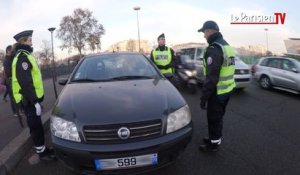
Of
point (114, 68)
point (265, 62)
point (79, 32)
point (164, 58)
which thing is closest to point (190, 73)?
point (164, 58)

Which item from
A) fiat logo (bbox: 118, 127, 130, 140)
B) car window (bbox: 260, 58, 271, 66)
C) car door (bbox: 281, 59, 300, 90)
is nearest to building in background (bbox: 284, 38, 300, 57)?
car window (bbox: 260, 58, 271, 66)

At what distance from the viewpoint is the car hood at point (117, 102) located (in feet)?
10.7

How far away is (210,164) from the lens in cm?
403

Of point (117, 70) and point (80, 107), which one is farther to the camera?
point (117, 70)

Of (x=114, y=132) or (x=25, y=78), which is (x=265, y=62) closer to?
(x=25, y=78)

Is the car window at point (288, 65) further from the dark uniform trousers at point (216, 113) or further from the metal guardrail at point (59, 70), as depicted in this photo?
the metal guardrail at point (59, 70)

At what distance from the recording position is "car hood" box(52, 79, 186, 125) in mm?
3266

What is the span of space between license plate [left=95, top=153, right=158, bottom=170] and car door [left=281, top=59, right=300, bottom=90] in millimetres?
8137

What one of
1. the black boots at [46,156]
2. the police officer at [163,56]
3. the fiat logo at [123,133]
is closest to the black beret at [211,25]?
the fiat logo at [123,133]

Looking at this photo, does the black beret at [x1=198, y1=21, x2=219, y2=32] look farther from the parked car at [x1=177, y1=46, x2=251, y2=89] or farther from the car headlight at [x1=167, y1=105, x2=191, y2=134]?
the parked car at [x1=177, y1=46, x2=251, y2=89]

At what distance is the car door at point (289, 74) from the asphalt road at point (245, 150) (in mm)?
2823

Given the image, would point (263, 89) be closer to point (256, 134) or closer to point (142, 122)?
point (256, 134)

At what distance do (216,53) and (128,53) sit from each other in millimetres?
1848

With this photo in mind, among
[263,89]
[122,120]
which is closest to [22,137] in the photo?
[122,120]
